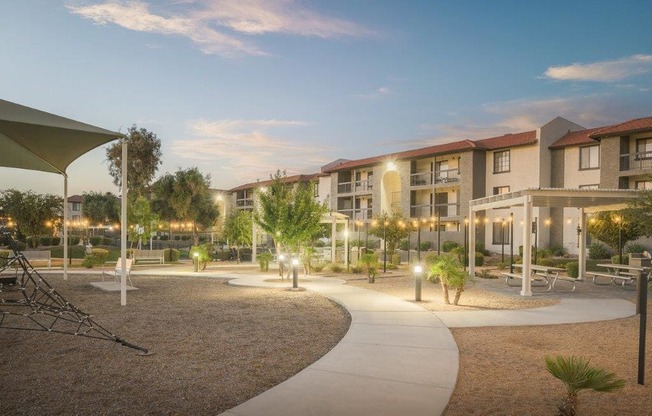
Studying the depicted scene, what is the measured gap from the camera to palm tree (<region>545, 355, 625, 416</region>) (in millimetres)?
4570

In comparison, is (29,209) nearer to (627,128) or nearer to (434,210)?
(434,210)

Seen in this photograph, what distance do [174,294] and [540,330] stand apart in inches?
415

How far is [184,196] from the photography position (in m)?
47.2

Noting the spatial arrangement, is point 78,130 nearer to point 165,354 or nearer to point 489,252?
point 165,354

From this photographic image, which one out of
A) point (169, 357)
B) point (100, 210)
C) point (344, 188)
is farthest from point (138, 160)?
point (169, 357)

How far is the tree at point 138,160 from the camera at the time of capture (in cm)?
5041

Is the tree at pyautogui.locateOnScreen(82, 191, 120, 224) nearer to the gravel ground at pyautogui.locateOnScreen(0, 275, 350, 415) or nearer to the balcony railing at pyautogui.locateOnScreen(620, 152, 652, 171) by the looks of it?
the balcony railing at pyautogui.locateOnScreen(620, 152, 652, 171)

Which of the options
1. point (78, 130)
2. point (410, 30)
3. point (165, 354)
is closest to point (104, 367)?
point (165, 354)

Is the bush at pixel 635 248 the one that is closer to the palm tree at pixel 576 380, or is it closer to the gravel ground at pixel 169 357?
the gravel ground at pixel 169 357

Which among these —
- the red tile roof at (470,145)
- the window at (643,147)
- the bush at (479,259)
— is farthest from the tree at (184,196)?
the window at (643,147)

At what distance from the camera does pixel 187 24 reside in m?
18.5

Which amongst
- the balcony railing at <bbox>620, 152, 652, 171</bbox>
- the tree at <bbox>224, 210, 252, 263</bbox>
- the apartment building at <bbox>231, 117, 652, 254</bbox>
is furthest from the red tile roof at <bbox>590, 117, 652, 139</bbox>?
the tree at <bbox>224, 210, 252, 263</bbox>

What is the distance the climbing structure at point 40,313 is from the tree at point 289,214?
8420 mm

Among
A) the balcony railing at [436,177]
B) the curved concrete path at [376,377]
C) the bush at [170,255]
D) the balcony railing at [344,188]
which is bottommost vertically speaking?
the bush at [170,255]
